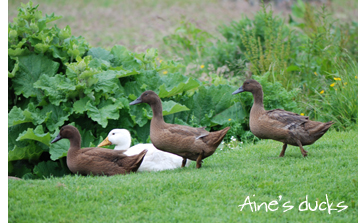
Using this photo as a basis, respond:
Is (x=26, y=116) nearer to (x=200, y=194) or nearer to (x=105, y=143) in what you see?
(x=105, y=143)

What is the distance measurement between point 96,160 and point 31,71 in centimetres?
244

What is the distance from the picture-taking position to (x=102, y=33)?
17.4m

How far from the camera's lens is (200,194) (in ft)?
15.4

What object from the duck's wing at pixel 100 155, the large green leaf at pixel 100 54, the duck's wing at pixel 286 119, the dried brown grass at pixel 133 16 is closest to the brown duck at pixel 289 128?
the duck's wing at pixel 286 119

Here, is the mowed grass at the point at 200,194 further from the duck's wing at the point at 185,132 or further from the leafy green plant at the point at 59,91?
the leafy green plant at the point at 59,91

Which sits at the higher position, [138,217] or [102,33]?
[102,33]

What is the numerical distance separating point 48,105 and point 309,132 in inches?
167

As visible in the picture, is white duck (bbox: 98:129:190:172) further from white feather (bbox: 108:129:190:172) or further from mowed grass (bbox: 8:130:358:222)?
mowed grass (bbox: 8:130:358:222)

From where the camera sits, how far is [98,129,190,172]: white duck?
20.5 ft

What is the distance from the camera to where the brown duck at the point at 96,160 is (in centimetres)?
577

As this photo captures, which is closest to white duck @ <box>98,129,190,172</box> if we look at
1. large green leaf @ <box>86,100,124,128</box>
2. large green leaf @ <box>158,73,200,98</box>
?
large green leaf @ <box>86,100,124,128</box>

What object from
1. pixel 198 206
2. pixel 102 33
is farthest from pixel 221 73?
pixel 102 33
